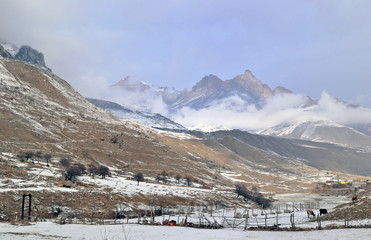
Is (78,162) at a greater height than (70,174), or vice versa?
(78,162)

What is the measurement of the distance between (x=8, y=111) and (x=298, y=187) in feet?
489

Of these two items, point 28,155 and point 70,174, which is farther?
point 28,155

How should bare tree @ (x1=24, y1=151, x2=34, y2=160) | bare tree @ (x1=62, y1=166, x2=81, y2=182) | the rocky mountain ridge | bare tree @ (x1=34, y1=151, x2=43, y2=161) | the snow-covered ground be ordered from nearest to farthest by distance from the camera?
1. the snow-covered ground
2. the rocky mountain ridge
3. bare tree @ (x1=62, y1=166, x2=81, y2=182)
4. bare tree @ (x1=24, y1=151, x2=34, y2=160)
5. bare tree @ (x1=34, y1=151, x2=43, y2=161)

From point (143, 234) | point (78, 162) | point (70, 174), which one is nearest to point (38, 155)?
point (78, 162)

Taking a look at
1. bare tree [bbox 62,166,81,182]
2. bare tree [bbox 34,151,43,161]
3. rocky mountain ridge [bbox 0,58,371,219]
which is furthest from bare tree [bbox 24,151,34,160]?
bare tree [bbox 62,166,81,182]

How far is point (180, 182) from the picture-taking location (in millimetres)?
114625

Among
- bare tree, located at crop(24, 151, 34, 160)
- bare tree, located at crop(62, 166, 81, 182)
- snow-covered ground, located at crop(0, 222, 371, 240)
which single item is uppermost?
bare tree, located at crop(24, 151, 34, 160)

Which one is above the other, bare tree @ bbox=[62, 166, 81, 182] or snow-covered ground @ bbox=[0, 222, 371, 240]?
bare tree @ bbox=[62, 166, 81, 182]

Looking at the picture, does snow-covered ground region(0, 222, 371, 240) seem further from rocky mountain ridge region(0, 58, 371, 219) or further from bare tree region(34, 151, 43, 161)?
bare tree region(34, 151, 43, 161)

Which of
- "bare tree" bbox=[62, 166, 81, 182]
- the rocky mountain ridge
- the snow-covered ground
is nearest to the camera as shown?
the snow-covered ground

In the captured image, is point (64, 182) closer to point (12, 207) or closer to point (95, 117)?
point (12, 207)

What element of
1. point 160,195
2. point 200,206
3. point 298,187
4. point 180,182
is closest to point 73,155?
point 180,182

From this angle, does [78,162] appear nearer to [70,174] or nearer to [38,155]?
[38,155]

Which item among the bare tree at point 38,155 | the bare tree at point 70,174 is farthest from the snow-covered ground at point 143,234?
the bare tree at point 38,155
